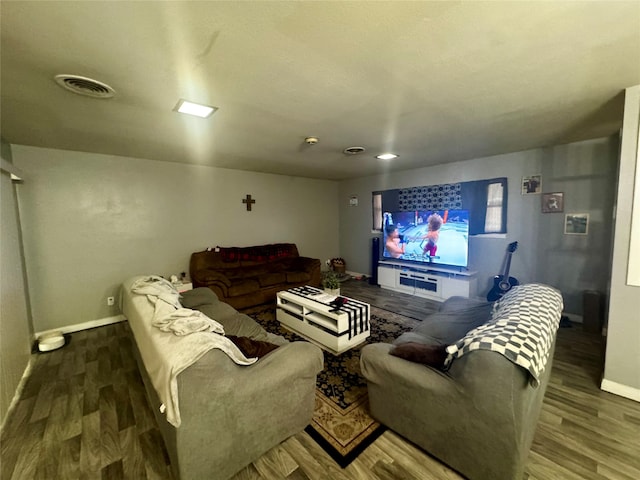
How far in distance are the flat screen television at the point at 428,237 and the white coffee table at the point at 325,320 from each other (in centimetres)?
215

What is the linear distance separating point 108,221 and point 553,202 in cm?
613

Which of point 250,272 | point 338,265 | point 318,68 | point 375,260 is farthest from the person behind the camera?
point 338,265

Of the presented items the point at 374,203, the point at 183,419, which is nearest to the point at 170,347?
the point at 183,419

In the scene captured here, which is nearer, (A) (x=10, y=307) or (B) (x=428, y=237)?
(A) (x=10, y=307)

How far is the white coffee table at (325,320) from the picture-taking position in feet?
8.79

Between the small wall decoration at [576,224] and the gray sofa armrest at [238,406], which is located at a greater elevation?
the small wall decoration at [576,224]

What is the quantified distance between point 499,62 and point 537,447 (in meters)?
2.41

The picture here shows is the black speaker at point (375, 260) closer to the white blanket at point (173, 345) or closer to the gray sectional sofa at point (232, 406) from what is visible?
the gray sectional sofa at point (232, 406)

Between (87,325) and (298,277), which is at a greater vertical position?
(298,277)

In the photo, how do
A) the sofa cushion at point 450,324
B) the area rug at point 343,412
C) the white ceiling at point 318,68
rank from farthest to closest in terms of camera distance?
the sofa cushion at point 450,324 < the area rug at point 343,412 < the white ceiling at point 318,68

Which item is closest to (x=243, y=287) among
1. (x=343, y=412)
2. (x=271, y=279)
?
(x=271, y=279)

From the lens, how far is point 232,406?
139 cm

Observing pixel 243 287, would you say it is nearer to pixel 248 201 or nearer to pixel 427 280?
pixel 248 201

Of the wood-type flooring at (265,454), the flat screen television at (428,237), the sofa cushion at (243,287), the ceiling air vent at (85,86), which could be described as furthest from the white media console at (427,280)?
the ceiling air vent at (85,86)
